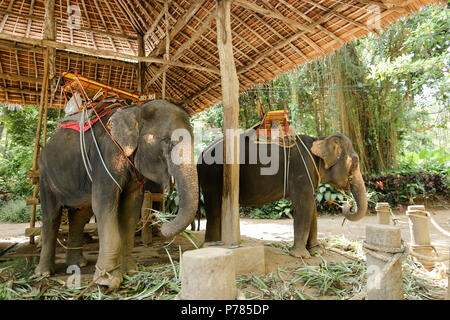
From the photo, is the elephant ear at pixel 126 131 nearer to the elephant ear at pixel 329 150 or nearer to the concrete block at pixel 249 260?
the concrete block at pixel 249 260

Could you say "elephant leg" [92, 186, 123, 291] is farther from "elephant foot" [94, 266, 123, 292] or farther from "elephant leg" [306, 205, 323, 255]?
"elephant leg" [306, 205, 323, 255]

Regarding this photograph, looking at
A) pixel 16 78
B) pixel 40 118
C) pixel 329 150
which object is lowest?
pixel 329 150

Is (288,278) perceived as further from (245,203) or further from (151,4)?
(151,4)

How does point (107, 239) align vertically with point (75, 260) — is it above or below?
above

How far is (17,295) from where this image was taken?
240cm

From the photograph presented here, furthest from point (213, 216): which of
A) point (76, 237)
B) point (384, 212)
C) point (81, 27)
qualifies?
point (81, 27)

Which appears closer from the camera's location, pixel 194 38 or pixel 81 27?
pixel 194 38

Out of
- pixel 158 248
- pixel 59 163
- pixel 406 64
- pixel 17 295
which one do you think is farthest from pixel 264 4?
pixel 406 64

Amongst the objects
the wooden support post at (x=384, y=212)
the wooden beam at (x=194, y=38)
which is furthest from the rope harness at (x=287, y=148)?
the wooden beam at (x=194, y=38)

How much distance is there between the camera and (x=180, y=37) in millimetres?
5289

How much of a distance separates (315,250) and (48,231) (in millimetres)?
3471

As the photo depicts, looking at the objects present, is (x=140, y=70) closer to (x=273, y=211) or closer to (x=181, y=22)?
(x=181, y=22)

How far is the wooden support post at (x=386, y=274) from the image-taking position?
5.42 ft
